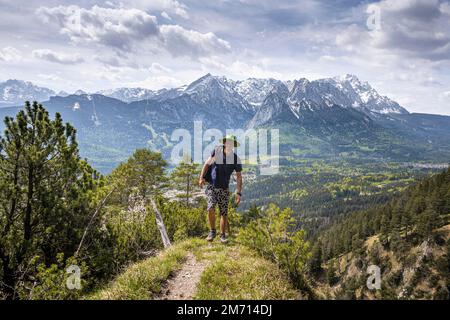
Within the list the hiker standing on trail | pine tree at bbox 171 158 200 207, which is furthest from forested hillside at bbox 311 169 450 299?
the hiker standing on trail

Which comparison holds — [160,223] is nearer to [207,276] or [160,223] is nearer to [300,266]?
[207,276]

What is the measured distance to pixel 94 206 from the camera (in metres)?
12.8

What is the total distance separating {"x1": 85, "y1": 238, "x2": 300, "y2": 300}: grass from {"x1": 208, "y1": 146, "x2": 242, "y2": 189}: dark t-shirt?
9.47 feet

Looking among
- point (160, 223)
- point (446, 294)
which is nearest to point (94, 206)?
point (160, 223)

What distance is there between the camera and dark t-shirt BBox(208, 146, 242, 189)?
11031mm

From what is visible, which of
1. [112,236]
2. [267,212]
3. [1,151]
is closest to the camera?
[267,212]

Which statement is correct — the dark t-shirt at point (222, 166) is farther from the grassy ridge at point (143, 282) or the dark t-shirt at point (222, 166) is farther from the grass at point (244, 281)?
the grassy ridge at point (143, 282)

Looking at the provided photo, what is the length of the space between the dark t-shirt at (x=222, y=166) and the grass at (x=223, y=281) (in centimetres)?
289

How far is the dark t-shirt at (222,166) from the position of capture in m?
11.0

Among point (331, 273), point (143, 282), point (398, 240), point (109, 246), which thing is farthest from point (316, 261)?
point (143, 282)

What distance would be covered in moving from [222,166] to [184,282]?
4.59 metres

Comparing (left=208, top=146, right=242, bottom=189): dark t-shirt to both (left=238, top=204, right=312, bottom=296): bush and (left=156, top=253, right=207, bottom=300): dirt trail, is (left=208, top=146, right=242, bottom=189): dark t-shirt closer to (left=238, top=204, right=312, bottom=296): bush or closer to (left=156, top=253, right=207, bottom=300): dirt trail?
(left=238, top=204, right=312, bottom=296): bush

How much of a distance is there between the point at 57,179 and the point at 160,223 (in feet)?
16.6

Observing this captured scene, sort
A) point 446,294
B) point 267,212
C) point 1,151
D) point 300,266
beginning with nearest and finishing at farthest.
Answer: point 446,294 → point 300,266 → point 267,212 → point 1,151
